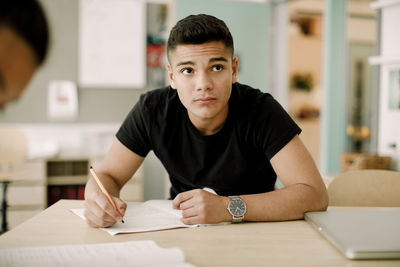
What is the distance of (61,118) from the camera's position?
4.25m

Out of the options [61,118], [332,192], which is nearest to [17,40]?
[332,192]

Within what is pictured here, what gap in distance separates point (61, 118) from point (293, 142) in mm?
3378

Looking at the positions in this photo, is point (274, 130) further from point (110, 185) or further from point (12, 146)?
point (12, 146)

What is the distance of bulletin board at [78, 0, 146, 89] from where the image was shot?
422 centimetres

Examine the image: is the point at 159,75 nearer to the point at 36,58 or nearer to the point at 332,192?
the point at 332,192

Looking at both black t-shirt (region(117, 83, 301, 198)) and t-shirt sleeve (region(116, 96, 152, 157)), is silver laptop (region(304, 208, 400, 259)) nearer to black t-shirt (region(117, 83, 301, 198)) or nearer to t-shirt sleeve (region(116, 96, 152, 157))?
black t-shirt (region(117, 83, 301, 198))

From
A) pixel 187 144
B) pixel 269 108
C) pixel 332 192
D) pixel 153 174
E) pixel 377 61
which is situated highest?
pixel 377 61

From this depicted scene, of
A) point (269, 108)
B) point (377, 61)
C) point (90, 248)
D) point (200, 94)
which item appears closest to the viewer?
point (90, 248)

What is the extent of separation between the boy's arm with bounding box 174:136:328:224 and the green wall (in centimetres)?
281

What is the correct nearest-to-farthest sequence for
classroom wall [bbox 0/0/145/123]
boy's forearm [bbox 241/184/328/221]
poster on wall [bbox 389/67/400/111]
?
Result: boy's forearm [bbox 241/184/328/221] → poster on wall [bbox 389/67/400/111] → classroom wall [bbox 0/0/145/123]

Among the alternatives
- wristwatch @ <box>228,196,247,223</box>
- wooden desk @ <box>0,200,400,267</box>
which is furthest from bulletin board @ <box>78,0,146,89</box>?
wristwatch @ <box>228,196,247,223</box>

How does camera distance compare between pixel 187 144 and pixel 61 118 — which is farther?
pixel 61 118

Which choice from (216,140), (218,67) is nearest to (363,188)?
(216,140)

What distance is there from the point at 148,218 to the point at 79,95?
11.2ft
